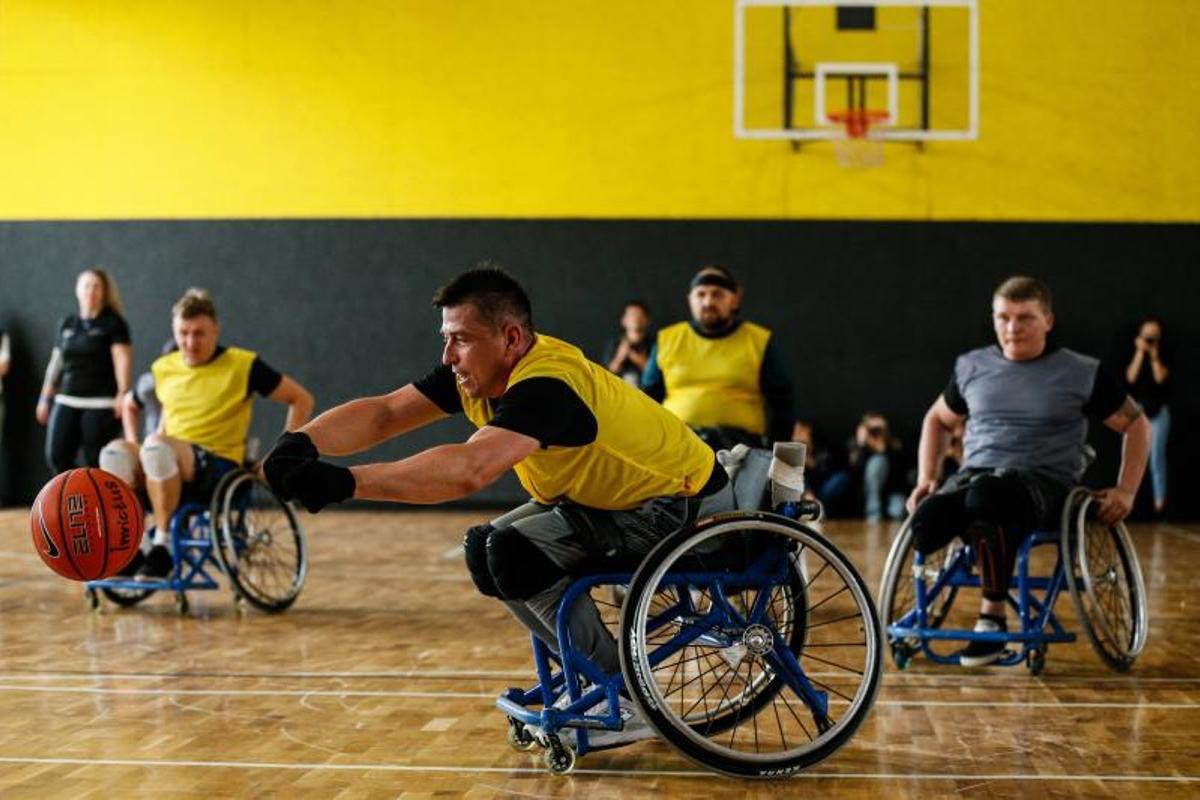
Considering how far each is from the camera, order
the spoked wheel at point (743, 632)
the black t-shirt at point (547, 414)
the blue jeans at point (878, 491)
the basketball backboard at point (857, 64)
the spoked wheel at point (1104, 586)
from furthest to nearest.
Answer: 1. the basketball backboard at point (857, 64)
2. the blue jeans at point (878, 491)
3. the spoked wheel at point (1104, 586)
4. the spoked wheel at point (743, 632)
5. the black t-shirt at point (547, 414)

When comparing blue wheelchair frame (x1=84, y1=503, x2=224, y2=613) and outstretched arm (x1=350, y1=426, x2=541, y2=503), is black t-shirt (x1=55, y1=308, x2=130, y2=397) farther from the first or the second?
outstretched arm (x1=350, y1=426, x2=541, y2=503)

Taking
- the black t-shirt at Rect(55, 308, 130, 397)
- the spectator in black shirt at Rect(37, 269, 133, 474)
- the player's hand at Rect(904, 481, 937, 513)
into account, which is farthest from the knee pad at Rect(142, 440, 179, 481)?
the player's hand at Rect(904, 481, 937, 513)

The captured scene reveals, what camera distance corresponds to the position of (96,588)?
18.8 feet

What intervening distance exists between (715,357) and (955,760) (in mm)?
2389

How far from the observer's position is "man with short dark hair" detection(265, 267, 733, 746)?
9.83ft

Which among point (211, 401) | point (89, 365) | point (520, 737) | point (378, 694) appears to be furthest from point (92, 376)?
point (520, 737)

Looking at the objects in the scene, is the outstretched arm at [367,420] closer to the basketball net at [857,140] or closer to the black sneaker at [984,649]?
the black sneaker at [984,649]

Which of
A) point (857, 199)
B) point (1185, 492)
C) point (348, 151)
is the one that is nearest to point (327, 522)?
point (348, 151)

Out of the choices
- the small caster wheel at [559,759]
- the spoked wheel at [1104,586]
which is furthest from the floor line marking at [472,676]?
the small caster wheel at [559,759]

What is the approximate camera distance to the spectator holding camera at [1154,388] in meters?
9.76

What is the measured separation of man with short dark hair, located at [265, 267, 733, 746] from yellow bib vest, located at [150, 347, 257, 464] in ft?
8.46

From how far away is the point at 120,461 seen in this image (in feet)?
18.2

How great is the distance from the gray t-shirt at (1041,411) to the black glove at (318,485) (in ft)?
7.95

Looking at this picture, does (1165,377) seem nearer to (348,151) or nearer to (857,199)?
(857,199)
